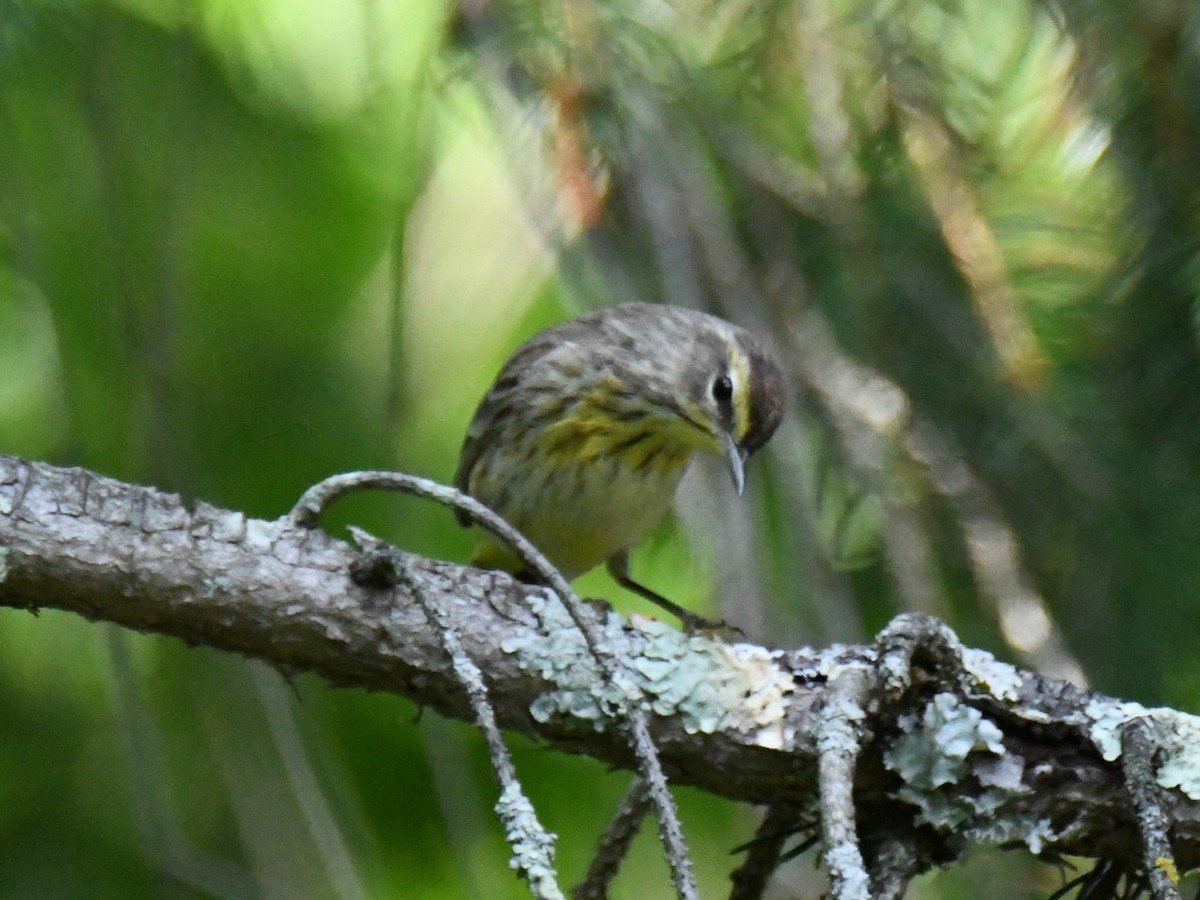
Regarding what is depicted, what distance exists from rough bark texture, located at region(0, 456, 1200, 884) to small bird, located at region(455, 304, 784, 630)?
1367 mm

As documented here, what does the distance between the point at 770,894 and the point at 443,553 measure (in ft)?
4.60

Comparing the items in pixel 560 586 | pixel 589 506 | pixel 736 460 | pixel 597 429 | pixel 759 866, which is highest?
A: pixel 560 586

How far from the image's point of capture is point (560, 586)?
1634 millimetres

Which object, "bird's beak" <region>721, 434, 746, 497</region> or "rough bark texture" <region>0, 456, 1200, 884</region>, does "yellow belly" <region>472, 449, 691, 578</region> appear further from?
"rough bark texture" <region>0, 456, 1200, 884</region>

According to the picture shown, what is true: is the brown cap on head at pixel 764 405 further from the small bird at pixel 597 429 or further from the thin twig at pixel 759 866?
the thin twig at pixel 759 866

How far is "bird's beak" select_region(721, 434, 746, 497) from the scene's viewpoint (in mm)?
3006

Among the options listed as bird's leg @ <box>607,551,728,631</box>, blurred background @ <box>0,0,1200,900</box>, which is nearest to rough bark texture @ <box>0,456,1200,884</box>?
blurred background @ <box>0,0,1200,900</box>

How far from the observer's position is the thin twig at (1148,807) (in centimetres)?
153

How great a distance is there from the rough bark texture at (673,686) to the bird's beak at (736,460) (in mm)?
860

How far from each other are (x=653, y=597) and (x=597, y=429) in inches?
16.4

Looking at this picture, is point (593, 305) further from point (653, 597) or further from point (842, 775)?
point (842, 775)

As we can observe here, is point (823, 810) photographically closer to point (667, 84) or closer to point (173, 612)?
point (173, 612)

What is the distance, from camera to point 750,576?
2654 mm

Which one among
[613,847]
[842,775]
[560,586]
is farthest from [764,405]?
[560,586]
